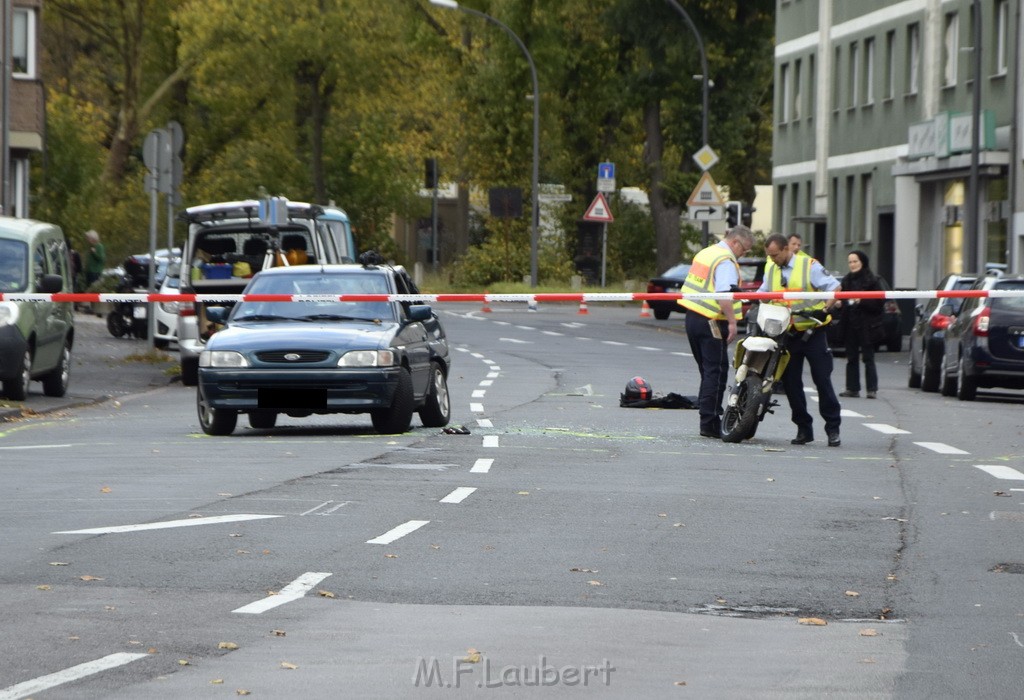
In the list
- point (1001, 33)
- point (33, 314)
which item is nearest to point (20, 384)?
point (33, 314)

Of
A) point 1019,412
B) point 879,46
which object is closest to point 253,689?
point 1019,412

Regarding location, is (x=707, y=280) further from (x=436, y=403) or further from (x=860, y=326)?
(x=860, y=326)

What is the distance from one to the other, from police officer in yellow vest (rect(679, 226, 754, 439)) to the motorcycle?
0.22 metres

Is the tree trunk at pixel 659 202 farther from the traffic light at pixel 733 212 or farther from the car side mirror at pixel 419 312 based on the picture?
the car side mirror at pixel 419 312

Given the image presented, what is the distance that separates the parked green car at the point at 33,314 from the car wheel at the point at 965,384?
33.0 ft

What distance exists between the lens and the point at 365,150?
68062 millimetres

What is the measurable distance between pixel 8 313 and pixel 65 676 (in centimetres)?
1477

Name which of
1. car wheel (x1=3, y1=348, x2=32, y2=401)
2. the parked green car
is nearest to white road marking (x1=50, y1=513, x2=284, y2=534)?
the parked green car

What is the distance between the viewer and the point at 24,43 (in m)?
47.3

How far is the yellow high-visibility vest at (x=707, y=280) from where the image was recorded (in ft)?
57.3

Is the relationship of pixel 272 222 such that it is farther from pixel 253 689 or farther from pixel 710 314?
pixel 253 689

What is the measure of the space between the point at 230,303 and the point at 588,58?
150 ft

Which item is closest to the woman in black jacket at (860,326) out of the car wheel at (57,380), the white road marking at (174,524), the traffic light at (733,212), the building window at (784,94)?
the car wheel at (57,380)

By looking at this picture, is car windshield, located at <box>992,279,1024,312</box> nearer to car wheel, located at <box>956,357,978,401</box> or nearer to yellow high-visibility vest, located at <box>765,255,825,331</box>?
car wheel, located at <box>956,357,978,401</box>
